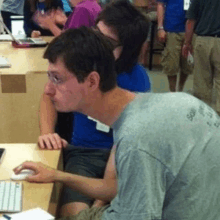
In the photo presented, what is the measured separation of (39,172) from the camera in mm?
1412

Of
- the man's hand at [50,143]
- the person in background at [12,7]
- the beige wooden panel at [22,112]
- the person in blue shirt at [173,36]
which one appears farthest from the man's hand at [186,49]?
the man's hand at [50,143]

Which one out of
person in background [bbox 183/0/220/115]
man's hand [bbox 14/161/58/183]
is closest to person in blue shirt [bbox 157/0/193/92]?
person in background [bbox 183/0/220/115]

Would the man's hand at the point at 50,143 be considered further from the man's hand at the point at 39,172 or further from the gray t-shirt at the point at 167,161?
the gray t-shirt at the point at 167,161

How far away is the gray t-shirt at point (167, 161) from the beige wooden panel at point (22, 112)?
4.96ft

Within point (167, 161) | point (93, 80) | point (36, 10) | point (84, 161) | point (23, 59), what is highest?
point (93, 80)

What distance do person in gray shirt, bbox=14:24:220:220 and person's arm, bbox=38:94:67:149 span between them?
524mm

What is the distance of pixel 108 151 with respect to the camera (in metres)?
1.83

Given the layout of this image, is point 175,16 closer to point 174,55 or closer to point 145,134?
point 174,55

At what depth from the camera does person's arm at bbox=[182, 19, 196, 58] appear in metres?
3.75

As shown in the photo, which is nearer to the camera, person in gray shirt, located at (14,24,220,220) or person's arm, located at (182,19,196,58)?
person in gray shirt, located at (14,24,220,220)

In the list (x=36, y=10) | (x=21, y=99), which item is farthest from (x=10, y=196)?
(x=36, y=10)

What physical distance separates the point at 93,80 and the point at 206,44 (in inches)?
102

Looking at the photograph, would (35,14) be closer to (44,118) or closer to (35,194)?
(44,118)

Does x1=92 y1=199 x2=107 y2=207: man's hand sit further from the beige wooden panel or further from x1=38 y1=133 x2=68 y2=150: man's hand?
the beige wooden panel
